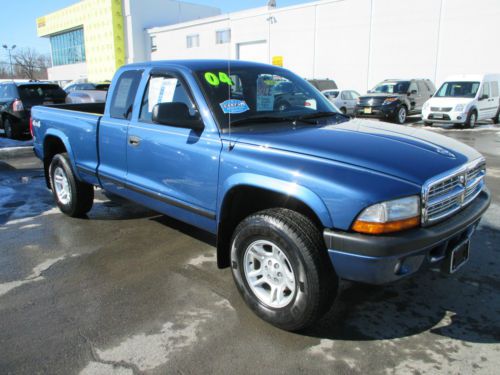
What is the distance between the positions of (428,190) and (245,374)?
1.51 m

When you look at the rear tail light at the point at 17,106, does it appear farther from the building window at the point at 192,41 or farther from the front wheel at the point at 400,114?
the building window at the point at 192,41

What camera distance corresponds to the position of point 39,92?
12.3 m

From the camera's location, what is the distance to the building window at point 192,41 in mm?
36906

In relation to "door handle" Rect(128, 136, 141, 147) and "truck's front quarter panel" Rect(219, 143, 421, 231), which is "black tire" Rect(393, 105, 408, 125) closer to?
"door handle" Rect(128, 136, 141, 147)

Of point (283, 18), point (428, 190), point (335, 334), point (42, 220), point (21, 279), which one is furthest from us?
point (283, 18)

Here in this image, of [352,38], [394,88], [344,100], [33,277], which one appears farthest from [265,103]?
[352,38]

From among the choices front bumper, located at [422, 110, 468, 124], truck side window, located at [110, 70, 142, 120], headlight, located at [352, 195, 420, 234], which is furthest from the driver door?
front bumper, located at [422, 110, 468, 124]

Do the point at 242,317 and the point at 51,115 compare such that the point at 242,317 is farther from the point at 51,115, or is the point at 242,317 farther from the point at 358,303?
the point at 51,115

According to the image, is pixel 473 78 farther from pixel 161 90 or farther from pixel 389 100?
pixel 161 90

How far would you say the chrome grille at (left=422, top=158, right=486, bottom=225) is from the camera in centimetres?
246

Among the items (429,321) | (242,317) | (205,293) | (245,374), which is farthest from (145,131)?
(429,321)

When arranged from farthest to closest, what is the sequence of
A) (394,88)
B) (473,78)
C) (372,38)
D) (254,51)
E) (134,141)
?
(254,51) → (372,38) → (394,88) → (473,78) → (134,141)

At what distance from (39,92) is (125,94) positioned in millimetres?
9694

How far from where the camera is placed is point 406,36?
22.9 meters
